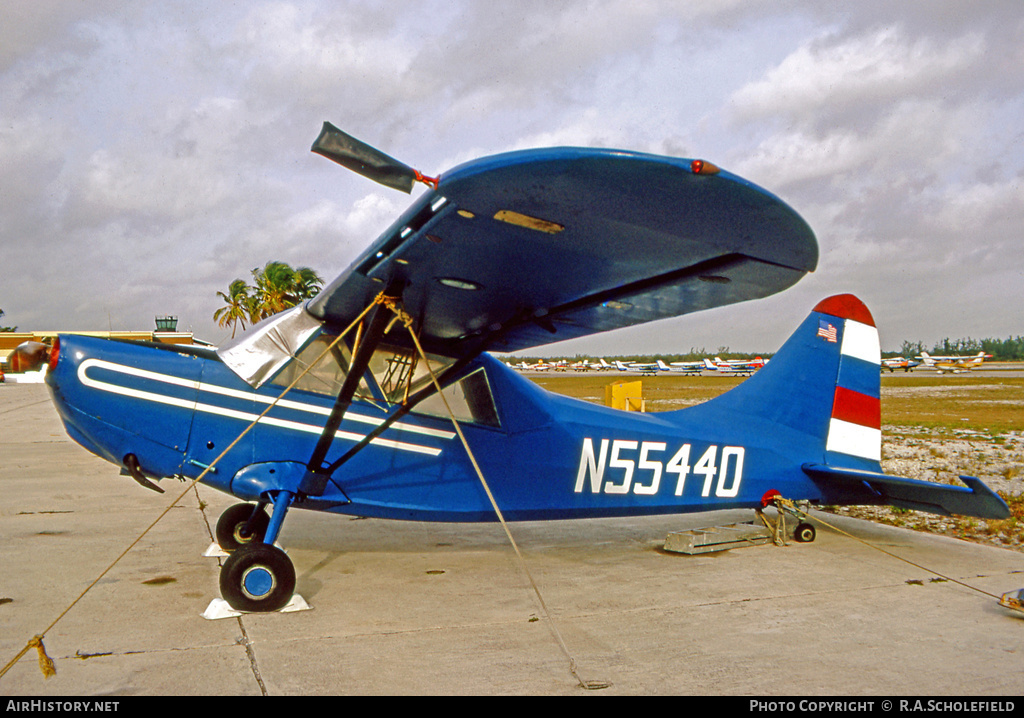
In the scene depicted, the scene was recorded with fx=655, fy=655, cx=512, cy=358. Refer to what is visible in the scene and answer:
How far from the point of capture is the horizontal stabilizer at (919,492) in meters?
4.96

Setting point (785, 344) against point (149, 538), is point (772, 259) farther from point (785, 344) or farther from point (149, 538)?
point (149, 538)

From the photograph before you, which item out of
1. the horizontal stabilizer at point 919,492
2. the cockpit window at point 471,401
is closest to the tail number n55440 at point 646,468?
the cockpit window at point 471,401

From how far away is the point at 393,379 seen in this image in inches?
195

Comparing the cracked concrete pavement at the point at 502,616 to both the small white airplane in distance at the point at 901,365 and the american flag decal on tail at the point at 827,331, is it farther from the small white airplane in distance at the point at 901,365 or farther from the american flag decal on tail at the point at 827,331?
the small white airplane in distance at the point at 901,365

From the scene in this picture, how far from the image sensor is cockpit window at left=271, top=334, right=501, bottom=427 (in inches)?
186

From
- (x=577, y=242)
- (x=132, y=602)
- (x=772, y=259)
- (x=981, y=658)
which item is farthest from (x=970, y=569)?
(x=132, y=602)

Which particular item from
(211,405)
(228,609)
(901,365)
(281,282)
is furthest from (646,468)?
(901,365)

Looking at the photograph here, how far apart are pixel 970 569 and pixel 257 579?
5561 millimetres

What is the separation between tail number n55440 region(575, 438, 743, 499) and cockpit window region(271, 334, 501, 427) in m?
0.92

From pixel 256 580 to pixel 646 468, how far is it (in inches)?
125

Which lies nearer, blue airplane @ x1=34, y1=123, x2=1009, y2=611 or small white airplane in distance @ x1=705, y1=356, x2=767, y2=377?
blue airplane @ x1=34, y1=123, x2=1009, y2=611

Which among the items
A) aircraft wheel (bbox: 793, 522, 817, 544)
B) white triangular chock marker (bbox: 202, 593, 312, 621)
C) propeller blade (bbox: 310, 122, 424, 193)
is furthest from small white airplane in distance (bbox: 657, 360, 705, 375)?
propeller blade (bbox: 310, 122, 424, 193)

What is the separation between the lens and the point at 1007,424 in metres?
18.9

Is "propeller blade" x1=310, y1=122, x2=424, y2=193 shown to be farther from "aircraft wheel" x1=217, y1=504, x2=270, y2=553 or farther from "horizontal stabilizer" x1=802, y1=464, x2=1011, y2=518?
"horizontal stabilizer" x1=802, y1=464, x2=1011, y2=518
